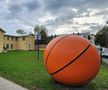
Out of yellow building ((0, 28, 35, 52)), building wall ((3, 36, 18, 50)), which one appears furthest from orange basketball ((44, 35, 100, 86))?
yellow building ((0, 28, 35, 52))

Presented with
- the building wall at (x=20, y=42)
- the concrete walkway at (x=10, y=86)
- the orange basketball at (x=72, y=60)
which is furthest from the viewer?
the building wall at (x=20, y=42)

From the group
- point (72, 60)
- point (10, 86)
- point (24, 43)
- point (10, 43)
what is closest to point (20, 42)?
point (24, 43)

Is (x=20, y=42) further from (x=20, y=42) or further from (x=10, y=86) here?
(x=10, y=86)

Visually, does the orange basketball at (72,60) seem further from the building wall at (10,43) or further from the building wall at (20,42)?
the building wall at (20,42)

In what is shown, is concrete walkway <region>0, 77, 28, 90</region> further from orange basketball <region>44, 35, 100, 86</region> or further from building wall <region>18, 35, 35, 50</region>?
building wall <region>18, 35, 35, 50</region>

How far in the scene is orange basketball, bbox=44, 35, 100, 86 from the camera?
7.31 meters

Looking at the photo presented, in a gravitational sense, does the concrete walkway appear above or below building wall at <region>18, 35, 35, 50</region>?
above

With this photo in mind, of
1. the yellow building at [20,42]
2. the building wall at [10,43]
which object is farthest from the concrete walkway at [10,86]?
the yellow building at [20,42]

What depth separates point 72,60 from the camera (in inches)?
287

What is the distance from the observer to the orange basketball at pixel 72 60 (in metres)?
7.31

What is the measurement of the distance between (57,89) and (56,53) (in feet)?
4.85

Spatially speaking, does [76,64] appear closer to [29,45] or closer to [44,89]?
[44,89]

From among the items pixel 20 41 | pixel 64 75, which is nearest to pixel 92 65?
pixel 64 75

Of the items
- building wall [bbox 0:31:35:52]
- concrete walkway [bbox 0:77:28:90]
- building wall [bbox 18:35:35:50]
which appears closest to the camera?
concrete walkway [bbox 0:77:28:90]
